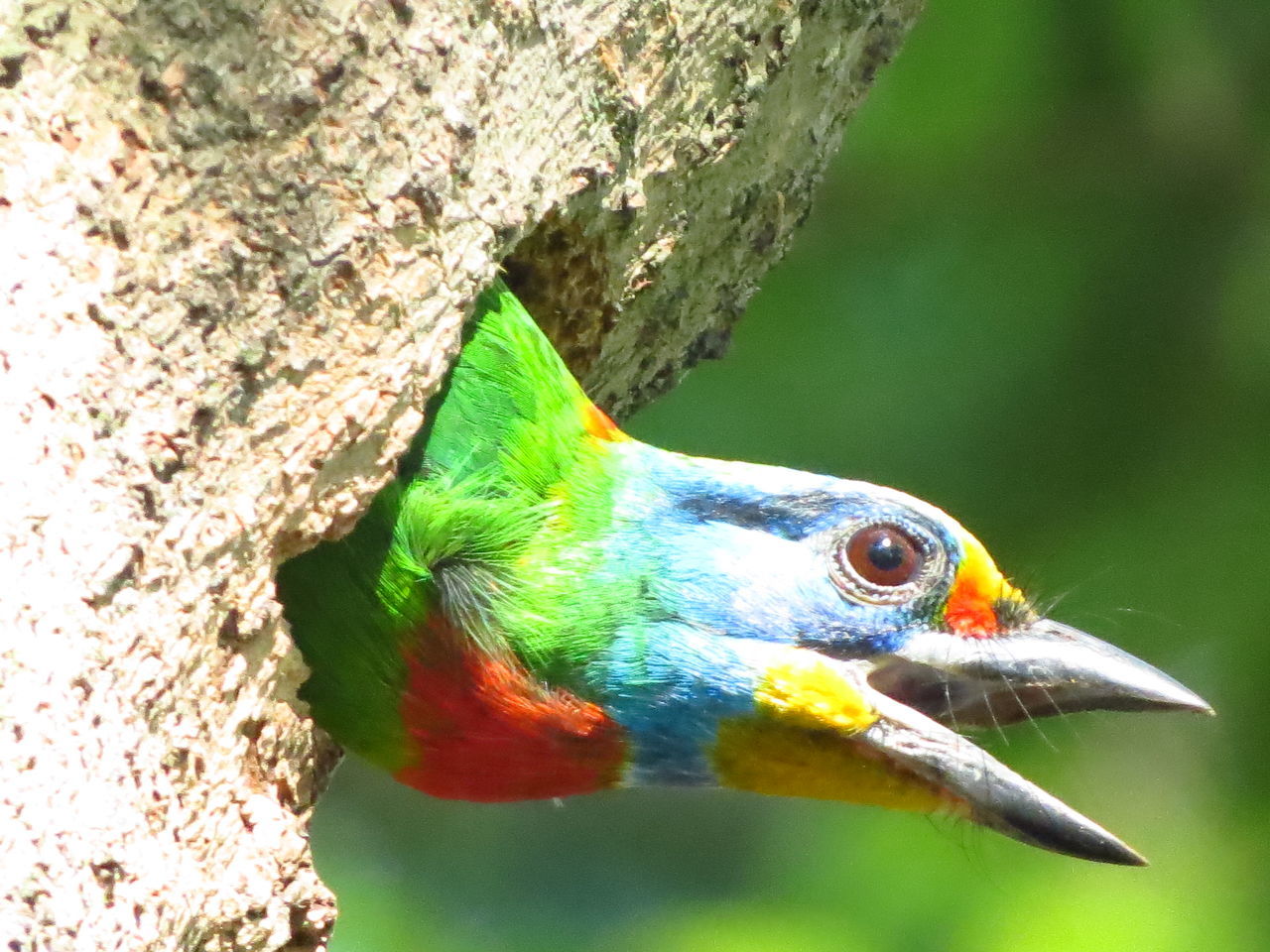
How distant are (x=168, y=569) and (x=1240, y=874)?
11.2 ft

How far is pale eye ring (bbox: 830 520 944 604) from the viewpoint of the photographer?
2.96 meters

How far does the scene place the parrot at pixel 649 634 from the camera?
2801 millimetres

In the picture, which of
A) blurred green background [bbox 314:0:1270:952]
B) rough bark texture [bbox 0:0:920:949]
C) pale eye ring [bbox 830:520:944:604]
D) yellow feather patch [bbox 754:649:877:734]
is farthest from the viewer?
blurred green background [bbox 314:0:1270:952]

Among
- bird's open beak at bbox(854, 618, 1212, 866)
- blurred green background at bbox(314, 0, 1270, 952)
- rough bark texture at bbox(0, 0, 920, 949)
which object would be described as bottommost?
rough bark texture at bbox(0, 0, 920, 949)

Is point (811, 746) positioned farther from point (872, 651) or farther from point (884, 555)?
point (884, 555)

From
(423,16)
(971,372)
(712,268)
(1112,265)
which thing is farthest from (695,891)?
(423,16)

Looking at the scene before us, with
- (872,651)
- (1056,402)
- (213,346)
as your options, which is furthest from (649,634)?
(1056,402)

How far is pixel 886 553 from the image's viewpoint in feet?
9.78

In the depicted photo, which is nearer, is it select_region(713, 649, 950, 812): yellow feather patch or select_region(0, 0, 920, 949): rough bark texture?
select_region(0, 0, 920, 949): rough bark texture

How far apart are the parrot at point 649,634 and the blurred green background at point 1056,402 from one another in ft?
5.27

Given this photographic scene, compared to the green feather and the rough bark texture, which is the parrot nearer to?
the green feather

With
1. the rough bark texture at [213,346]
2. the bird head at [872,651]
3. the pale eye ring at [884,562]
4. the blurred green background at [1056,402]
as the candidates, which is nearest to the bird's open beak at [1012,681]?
the bird head at [872,651]

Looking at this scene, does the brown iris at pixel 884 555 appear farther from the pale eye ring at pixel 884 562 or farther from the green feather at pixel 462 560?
the green feather at pixel 462 560

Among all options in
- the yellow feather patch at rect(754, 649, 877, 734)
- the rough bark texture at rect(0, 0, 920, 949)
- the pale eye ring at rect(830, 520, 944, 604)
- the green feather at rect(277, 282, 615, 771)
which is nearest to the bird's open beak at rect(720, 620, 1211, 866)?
the yellow feather patch at rect(754, 649, 877, 734)
